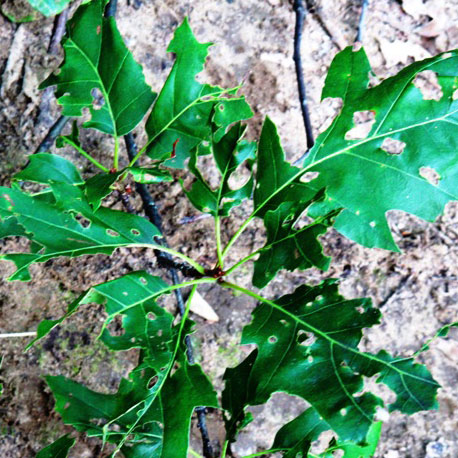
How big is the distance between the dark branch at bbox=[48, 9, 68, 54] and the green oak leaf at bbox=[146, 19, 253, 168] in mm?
681

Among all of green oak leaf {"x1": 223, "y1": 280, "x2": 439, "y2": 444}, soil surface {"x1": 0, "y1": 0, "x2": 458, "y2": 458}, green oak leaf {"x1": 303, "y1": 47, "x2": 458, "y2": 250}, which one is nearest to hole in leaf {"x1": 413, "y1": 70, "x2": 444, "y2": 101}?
soil surface {"x1": 0, "y1": 0, "x2": 458, "y2": 458}

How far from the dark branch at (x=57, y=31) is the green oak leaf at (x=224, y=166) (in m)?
0.90

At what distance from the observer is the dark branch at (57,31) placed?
172cm

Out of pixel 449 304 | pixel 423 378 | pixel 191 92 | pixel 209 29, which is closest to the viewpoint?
pixel 423 378

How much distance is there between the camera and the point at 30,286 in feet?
5.40

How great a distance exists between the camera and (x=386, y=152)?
3.59 ft

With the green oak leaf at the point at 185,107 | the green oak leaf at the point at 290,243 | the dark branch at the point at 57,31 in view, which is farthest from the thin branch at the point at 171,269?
the dark branch at the point at 57,31

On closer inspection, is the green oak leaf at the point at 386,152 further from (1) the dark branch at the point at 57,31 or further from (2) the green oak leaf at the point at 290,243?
(1) the dark branch at the point at 57,31

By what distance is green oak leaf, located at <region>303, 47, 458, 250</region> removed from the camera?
1.05m

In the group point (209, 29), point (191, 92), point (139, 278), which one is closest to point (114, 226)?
point (139, 278)

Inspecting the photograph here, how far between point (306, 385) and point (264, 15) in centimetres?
126

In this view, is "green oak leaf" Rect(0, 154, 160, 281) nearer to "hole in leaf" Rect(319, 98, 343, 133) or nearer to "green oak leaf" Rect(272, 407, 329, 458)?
"green oak leaf" Rect(272, 407, 329, 458)

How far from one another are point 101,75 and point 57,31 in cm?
64

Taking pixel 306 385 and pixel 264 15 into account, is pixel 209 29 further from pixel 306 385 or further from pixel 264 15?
pixel 306 385
